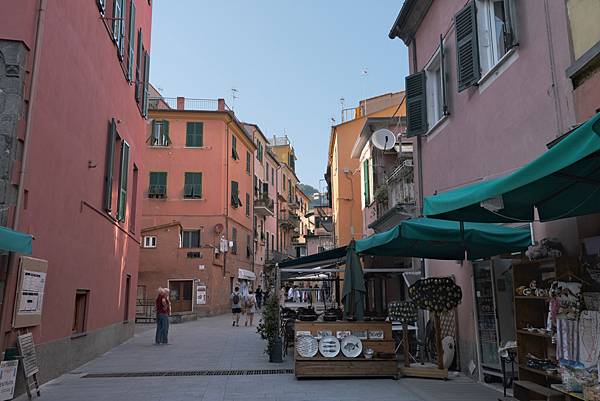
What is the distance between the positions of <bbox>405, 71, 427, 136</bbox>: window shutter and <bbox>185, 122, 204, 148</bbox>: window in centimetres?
2142

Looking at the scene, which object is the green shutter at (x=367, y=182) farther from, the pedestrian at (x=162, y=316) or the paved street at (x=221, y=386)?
the paved street at (x=221, y=386)

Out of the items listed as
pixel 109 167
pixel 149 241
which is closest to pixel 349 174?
pixel 149 241

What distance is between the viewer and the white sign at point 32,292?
7508 mm

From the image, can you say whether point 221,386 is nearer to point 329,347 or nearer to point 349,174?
point 329,347


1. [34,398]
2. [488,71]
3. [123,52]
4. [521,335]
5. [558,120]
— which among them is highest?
[123,52]

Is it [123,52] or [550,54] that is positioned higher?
[123,52]

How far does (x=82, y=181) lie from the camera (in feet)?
34.4

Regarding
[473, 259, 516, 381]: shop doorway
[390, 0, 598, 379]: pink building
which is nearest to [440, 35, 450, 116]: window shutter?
[390, 0, 598, 379]: pink building

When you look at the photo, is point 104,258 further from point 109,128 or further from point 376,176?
point 376,176

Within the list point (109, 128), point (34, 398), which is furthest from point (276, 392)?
point (109, 128)

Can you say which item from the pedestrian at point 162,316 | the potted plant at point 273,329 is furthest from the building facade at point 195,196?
the potted plant at point 273,329

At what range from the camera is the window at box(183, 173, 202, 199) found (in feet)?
101

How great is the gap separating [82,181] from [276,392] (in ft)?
19.3

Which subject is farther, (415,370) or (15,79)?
(415,370)
